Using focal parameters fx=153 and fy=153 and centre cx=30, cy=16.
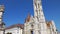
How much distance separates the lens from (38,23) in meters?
39.8

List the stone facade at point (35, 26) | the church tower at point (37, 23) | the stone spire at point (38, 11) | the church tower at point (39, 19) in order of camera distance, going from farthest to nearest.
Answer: the stone spire at point (38, 11) < the church tower at point (37, 23) < the church tower at point (39, 19) < the stone facade at point (35, 26)

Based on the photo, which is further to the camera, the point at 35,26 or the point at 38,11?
the point at 38,11

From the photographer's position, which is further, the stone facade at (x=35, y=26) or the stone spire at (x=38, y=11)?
the stone spire at (x=38, y=11)

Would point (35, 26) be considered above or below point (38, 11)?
below

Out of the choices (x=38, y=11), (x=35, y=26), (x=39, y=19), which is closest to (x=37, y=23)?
(x=35, y=26)

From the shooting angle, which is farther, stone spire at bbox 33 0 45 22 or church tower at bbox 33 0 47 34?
stone spire at bbox 33 0 45 22

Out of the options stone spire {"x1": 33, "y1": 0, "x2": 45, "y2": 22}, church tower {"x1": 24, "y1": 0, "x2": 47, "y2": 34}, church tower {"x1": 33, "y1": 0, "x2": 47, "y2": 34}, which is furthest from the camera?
stone spire {"x1": 33, "y1": 0, "x2": 45, "y2": 22}

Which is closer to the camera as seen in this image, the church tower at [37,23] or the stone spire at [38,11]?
the church tower at [37,23]

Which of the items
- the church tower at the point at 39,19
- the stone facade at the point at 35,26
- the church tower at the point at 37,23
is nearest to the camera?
the stone facade at the point at 35,26

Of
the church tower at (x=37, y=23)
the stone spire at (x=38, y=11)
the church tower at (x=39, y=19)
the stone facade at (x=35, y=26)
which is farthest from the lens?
the stone spire at (x=38, y=11)

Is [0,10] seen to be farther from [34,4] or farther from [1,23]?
[34,4]

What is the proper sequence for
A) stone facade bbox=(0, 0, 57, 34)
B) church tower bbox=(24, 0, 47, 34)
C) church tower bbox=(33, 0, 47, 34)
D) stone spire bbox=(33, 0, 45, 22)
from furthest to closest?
stone spire bbox=(33, 0, 45, 22)
church tower bbox=(24, 0, 47, 34)
church tower bbox=(33, 0, 47, 34)
stone facade bbox=(0, 0, 57, 34)

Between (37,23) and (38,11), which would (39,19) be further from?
(38,11)

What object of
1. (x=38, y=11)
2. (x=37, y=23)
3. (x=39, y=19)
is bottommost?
(x=37, y=23)
